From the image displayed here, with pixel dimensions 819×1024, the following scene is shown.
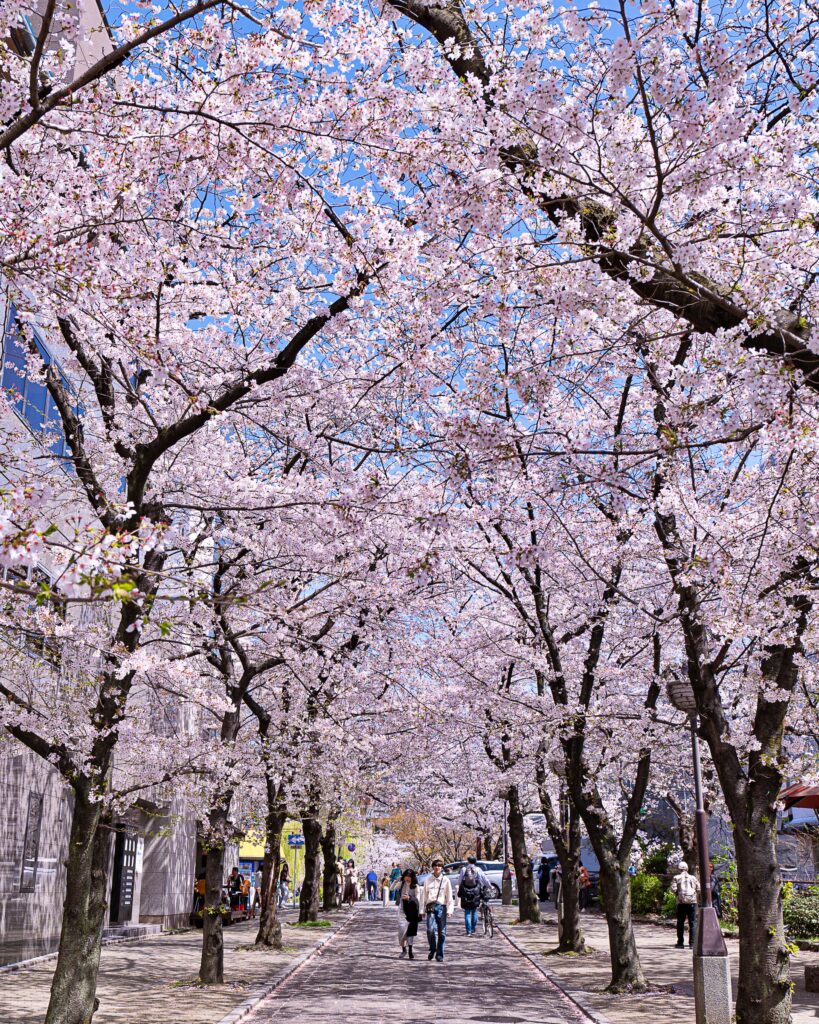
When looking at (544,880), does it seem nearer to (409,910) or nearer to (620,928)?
(409,910)

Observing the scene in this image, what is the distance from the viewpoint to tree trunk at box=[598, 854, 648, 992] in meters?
15.1

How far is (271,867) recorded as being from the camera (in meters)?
21.4

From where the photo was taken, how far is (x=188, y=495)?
1377 centimetres

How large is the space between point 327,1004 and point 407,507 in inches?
278

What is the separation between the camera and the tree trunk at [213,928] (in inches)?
624

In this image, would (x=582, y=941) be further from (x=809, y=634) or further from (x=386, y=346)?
(x=386, y=346)

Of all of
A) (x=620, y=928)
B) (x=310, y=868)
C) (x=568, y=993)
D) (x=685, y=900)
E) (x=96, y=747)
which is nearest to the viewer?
(x=96, y=747)

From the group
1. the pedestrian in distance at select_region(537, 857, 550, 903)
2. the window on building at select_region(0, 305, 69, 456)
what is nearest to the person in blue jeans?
the window on building at select_region(0, 305, 69, 456)

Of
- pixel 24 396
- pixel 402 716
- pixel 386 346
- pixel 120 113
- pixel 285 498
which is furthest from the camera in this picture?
pixel 402 716

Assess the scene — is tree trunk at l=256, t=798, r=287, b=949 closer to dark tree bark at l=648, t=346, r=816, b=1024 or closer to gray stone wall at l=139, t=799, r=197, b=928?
gray stone wall at l=139, t=799, r=197, b=928

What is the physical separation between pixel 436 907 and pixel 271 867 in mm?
3469

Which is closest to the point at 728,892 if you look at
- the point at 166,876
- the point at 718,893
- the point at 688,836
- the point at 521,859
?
the point at 718,893

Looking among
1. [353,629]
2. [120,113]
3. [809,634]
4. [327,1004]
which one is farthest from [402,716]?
[120,113]

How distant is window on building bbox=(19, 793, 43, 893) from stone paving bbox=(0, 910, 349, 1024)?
1.45 m
